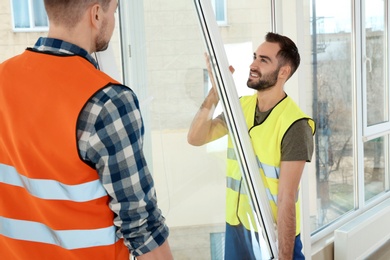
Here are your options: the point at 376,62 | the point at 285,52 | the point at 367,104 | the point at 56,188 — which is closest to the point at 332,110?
the point at 367,104

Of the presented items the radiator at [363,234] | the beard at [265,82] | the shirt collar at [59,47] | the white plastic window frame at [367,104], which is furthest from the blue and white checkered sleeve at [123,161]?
the white plastic window frame at [367,104]

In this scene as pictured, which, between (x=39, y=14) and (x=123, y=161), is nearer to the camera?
(x=123, y=161)

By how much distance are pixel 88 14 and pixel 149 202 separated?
1.32 feet

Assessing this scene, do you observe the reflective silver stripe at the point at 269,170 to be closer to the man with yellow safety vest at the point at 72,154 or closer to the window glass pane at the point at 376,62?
the man with yellow safety vest at the point at 72,154

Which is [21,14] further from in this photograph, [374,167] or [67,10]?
[374,167]

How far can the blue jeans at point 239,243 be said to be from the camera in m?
1.86

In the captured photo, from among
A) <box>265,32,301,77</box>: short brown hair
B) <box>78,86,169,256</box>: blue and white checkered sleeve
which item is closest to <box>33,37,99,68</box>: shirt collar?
<box>78,86,169,256</box>: blue and white checkered sleeve

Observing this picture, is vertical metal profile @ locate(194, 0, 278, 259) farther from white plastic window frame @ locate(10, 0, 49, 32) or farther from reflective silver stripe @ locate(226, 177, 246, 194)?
white plastic window frame @ locate(10, 0, 49, 32)

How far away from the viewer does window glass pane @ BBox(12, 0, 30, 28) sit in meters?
1.55

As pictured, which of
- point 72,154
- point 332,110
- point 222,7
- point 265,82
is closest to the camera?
point 72,154

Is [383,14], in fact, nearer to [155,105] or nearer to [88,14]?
[155,105]

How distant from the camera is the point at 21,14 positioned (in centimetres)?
156

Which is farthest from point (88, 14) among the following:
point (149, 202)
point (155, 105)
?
point (155, 105)

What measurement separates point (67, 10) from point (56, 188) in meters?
0.35
